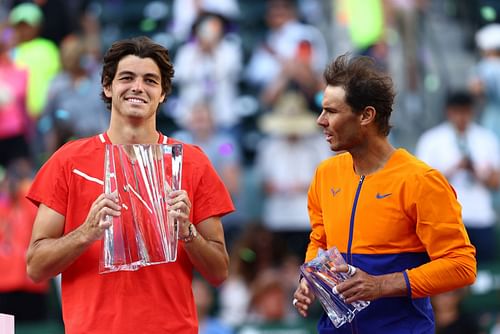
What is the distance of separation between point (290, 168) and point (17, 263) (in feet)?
8.82

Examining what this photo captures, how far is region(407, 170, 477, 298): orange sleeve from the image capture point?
4.73m

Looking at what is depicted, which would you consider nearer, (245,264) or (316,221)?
(316,221)

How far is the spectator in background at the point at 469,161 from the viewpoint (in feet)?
33.9

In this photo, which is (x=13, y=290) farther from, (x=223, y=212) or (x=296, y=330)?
(x=223, y=212)

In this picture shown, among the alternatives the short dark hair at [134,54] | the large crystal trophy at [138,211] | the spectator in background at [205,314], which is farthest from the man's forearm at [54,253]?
the spectator in background at [205,314]

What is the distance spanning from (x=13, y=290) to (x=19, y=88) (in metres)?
2.23

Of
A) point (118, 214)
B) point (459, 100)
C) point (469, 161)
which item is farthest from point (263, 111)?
point (118, 214)

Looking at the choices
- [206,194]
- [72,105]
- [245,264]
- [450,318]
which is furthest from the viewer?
[72,105]

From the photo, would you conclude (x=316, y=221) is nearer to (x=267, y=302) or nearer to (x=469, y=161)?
(x=267, y=302)

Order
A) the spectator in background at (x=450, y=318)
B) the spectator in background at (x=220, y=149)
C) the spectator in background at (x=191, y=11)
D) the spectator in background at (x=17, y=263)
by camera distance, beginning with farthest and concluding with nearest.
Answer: the spectator in background at (x=191, y=11) < the spectator in background at (x=220, y=149) < the spectator in background at (x=17, y=263) < the spectator in background at (x=450, y=318)

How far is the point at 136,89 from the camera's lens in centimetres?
491

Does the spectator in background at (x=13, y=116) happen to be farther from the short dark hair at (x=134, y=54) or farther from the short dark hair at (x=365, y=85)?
the short dark hair at (x=365, y=85)

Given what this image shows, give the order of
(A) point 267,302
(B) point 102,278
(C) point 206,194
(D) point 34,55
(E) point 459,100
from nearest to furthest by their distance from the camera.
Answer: (B) point 102,278 → (C) point 206,194 → (A) point 267,302 → (E) point 459,100 → (D) point 34,55

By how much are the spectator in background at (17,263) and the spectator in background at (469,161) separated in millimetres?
3702
